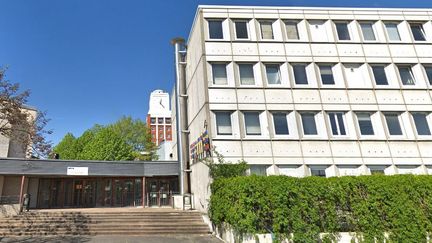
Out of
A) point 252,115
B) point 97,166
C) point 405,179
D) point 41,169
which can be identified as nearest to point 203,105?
point 252,115

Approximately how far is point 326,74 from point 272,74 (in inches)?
133

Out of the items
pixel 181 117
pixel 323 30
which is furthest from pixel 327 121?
pixel 181 117

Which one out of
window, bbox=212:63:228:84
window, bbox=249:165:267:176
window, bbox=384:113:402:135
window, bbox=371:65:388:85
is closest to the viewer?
window, bbox=249:165:267:176

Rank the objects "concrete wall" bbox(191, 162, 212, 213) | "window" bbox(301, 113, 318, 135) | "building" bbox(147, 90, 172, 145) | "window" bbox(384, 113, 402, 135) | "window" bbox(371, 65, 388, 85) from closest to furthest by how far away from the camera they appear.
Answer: "concrete wall" bbox(191, 162, 212, 213)
"window" bbox(301, 113, 318, 135)
"window" bbox(384, 113, 402, 135)
"window" bbox(371, 65, 388, 85)
"building" bbox(147, 90, 172, 145)

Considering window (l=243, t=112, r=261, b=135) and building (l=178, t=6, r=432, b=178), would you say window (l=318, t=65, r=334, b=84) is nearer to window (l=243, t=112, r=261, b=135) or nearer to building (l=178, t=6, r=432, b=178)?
building (l=178, t=6, r=432, b=178)

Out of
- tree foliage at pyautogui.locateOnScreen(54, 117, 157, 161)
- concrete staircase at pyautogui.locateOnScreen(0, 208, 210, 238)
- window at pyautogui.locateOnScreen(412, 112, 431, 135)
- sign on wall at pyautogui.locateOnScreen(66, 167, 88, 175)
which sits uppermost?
tree foliage at pyautogui.locateOnScreen(54, 117, 157, 161)

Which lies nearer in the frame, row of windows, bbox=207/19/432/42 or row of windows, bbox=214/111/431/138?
row of windows, bbox=214/111/431/138

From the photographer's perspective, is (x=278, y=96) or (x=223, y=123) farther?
(x=278, y=96)

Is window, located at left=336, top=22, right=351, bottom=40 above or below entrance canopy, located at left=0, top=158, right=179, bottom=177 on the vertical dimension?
above

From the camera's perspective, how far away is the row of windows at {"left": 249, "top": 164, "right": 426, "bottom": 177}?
14234 mm

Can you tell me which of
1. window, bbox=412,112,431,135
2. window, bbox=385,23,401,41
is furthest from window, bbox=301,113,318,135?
window, bbox=385,23,401,41

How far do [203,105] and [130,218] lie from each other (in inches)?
292

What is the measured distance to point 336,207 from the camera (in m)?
9.73

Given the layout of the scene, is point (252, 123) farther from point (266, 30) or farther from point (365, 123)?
point (365, 123)
